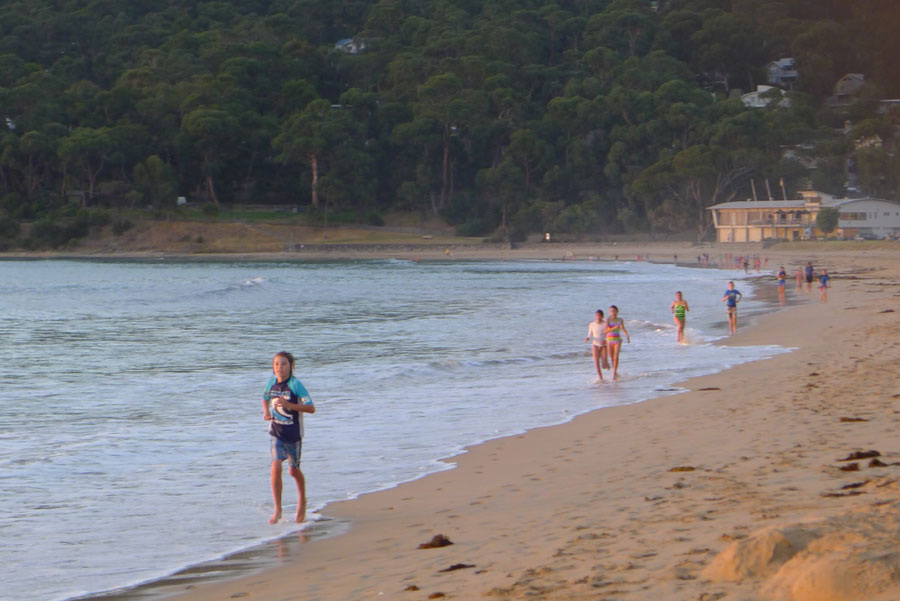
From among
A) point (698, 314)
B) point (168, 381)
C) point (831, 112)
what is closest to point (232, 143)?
point (831, 112)

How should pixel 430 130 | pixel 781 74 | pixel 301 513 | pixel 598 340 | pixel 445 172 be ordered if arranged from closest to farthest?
pixel 301 513
pixel 598 340
pixel 430 130
pixel 445 172
pixel 781 74

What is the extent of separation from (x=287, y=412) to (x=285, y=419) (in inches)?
2.1

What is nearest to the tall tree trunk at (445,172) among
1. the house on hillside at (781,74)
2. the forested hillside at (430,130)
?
the forested hillside at (430,130)

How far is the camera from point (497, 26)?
384 ft

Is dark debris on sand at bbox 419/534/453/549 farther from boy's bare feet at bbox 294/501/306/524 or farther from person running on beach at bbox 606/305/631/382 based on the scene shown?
person running on beach at bbox 606/305/631/382

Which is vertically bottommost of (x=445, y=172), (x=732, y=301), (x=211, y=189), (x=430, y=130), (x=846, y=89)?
(x=732, y=301)

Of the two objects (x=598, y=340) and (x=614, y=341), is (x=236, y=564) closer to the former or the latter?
(x=598, y=340)

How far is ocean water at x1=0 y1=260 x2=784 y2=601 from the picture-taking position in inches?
284

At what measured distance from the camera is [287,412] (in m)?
7.32

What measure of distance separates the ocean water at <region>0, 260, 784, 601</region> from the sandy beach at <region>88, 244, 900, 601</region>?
701mm

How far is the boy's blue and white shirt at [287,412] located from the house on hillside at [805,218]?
7447cm

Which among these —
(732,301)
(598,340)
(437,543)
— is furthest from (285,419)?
(732,301)

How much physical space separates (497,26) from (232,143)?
35286 mm

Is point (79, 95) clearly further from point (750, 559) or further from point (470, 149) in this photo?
point (750, 559)
